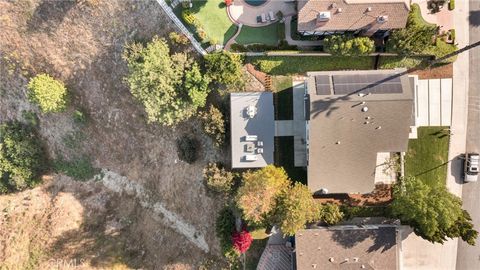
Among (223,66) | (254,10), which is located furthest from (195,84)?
(254,10)

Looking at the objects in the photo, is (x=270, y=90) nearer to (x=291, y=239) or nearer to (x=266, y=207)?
(x=266, y=207)

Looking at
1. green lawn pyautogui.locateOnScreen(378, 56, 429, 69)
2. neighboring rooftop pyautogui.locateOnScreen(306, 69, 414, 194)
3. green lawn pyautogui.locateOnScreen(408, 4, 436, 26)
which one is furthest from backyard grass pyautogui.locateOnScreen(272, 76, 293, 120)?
green lawn pyautogui.locateOnScreen(408, 4, 436, 26)

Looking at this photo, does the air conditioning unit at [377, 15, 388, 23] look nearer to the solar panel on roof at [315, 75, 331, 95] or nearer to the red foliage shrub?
the solar panel on roof at [315, 75, 331, 95]

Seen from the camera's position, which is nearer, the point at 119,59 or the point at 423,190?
the point at 423,190

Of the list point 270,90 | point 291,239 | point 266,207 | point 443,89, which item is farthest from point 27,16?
point 443,89

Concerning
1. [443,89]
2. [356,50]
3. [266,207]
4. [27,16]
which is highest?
[27,16]

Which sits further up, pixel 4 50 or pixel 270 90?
pixel 4 50

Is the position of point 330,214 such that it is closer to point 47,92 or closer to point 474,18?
point 474,18
